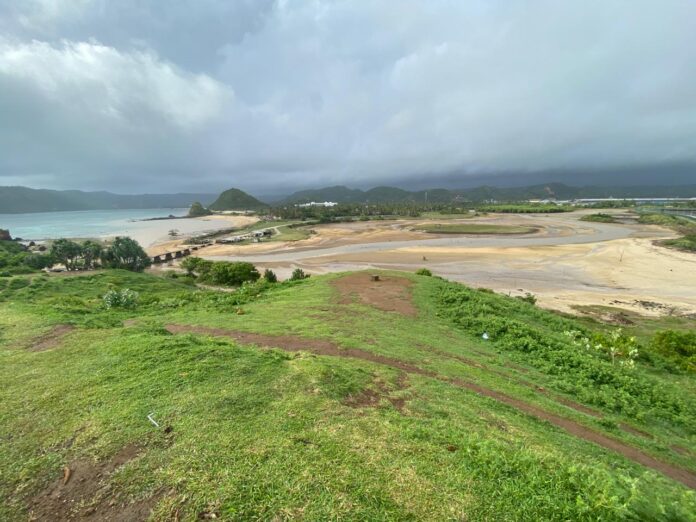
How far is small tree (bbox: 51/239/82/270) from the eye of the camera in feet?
142

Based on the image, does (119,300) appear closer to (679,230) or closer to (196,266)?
(196,266)

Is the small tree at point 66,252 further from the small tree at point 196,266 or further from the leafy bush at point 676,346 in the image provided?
the leafy bush at point 676,346

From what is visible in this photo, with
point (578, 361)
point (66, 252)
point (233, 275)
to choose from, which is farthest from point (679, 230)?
point (66, 252)

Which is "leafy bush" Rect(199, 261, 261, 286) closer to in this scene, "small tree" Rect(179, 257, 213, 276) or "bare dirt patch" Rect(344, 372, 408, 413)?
"small tree" Rect(179, 257, 213, 276)

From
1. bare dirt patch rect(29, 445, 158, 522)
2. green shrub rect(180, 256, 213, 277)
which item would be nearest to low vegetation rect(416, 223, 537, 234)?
green shrub rect(180, 256, 213, 277)

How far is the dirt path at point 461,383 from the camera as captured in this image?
7.68m

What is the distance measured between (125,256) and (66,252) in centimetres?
717

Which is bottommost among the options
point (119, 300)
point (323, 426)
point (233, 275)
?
point (233, 275)

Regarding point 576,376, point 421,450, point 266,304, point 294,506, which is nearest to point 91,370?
point 294,506

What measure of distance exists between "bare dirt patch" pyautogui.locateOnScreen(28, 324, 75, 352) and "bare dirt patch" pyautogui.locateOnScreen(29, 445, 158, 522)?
6.21m

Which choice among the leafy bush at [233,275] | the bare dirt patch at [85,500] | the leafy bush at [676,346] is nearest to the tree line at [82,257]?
the leafy bush at [233,275]

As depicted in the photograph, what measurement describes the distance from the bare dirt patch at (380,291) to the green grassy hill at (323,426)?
139 inches

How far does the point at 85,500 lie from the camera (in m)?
4.06

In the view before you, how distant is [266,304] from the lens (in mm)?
17719
